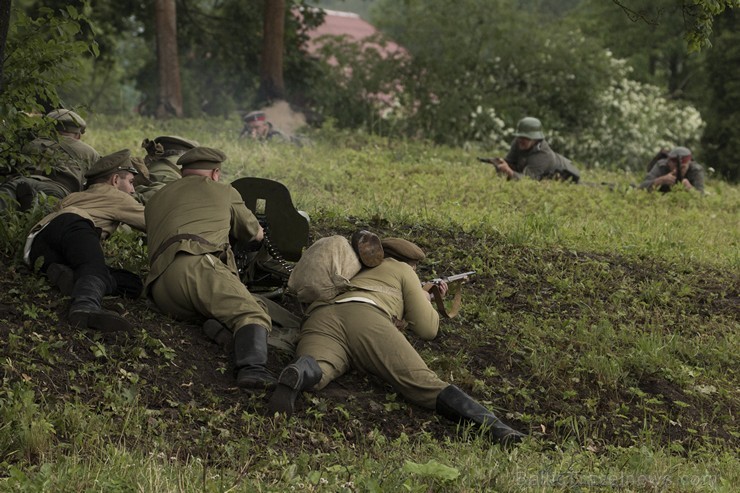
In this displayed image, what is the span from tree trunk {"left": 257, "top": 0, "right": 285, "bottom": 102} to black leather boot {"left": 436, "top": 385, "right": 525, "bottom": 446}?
18524 mm

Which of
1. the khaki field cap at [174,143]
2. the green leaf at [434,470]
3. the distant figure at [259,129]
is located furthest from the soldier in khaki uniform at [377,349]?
the distant figure at [259,129]

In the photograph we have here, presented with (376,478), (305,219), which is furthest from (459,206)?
(376,478)

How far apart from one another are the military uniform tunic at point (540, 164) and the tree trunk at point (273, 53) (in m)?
8.40

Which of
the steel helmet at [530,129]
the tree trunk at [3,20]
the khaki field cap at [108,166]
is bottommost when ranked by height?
the steel helmet at [530,129]

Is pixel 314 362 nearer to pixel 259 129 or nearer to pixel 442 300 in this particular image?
pixel 442 300

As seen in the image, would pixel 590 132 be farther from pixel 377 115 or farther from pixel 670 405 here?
pixel 670 405

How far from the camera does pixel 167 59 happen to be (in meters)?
24.9

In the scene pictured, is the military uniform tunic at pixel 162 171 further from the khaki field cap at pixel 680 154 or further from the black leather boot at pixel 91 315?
the khaki field cap at pixel 680 154

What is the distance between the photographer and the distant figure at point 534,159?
707 inches

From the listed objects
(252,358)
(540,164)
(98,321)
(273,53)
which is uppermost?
(98,321)

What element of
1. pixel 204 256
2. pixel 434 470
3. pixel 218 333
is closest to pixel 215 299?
pixel 218 333

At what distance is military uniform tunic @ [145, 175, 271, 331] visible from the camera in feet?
26.3

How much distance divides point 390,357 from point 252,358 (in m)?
0.90

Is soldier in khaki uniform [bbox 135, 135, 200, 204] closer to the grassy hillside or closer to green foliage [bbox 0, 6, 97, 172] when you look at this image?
the grassy hillside
